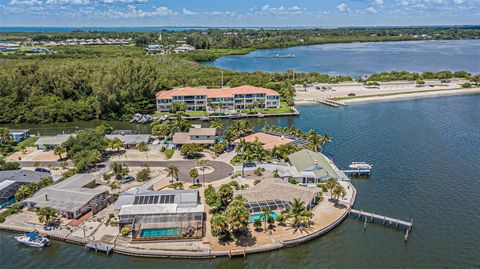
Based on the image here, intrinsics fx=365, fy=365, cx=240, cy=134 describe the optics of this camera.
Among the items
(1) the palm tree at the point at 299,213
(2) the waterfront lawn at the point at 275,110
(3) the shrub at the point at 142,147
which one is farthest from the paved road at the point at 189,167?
(2) the waterfront lawn at the point at 275,110

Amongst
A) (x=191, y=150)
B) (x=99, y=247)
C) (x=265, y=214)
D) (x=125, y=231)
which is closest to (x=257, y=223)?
(x=265, y=214)

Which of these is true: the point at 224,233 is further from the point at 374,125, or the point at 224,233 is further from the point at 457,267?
the point at 374,125

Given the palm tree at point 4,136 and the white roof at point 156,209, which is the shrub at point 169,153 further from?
the palm tree at point 4,136

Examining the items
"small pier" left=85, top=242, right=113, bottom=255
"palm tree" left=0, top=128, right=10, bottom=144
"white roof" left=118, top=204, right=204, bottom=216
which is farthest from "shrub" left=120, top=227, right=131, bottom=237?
"palm tree" left=0, top=128, right=10, bottom=144

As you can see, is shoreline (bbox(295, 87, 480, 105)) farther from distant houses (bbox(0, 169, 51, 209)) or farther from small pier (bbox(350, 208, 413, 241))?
distant houses (bbox(0, 169, 51, 209))

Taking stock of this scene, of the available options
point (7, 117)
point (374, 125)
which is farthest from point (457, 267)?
point (7, 117)

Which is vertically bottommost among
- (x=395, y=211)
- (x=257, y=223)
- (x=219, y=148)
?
(x=395, y=211)

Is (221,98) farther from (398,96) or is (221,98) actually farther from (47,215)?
(47,215)
